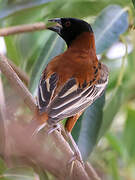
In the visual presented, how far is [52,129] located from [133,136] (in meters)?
1.62

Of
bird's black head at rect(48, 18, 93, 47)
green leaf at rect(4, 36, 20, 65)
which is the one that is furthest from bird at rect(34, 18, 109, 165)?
green leaf at rect(4, 36, 20, 65)

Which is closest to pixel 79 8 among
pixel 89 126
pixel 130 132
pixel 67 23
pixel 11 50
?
pixel 67 23

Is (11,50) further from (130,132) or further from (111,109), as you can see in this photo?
(130,132)

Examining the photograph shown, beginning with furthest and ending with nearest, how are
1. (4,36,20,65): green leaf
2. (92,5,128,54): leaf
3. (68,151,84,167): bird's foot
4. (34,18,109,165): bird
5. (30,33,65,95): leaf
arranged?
(4,36,20,65): green leaf
(92,5,128,54): leaf
(30,33,65,95): leaf
(68,151,84,167): bird's foot
(34,18,109,165): bird

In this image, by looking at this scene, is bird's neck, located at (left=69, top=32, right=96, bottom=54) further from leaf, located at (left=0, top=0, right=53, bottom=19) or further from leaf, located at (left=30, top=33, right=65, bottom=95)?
leaf, located at (left=0, top=0, right=53, bottom=19)

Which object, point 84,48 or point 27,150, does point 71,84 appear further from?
point 27,150

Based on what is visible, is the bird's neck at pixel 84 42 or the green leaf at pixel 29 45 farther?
the green leaf at pixel 29 45

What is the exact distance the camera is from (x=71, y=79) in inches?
106

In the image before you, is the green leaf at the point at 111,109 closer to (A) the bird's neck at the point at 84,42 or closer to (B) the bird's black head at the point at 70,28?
(A) the bird's neck at the point at 84,42

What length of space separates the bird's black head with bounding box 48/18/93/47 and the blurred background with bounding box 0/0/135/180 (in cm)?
8

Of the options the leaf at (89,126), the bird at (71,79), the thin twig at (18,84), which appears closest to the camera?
the thin twig at (18,84)

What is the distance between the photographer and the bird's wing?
2.33m

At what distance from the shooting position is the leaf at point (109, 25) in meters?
3.12

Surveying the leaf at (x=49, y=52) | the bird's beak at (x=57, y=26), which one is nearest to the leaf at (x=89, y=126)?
the leaf at (x=49, y=52)
